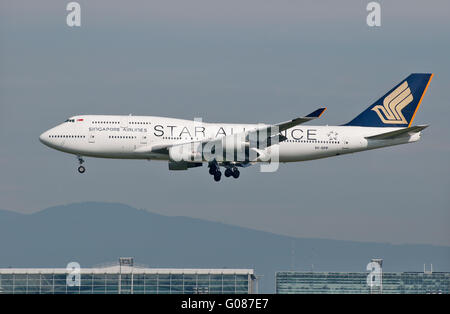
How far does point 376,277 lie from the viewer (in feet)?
375

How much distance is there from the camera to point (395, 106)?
316ft

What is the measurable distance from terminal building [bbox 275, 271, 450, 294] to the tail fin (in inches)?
1016

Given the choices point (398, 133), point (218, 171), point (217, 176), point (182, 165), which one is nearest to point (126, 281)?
point (182, 165)

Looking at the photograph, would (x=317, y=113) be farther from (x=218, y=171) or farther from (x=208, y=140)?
(x=218, y=171)

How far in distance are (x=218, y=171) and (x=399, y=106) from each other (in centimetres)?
2471

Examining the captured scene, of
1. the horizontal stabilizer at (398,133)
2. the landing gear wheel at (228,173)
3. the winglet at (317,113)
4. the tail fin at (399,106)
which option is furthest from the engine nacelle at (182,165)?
the tail fin at (399,106)

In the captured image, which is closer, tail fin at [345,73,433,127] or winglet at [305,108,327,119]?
winglet at [305,108,327,119]

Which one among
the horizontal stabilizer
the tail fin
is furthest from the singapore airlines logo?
the horizontal stabilizer

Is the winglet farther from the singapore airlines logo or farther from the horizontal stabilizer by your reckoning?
the singapore airlines logo

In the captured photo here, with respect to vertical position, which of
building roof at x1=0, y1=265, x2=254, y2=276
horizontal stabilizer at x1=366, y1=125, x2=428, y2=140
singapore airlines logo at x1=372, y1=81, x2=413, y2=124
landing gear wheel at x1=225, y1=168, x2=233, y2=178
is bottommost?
building roof at x1=0, y1=265, x2=254, y2=276

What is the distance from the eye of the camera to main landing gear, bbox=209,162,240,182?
8262cm
